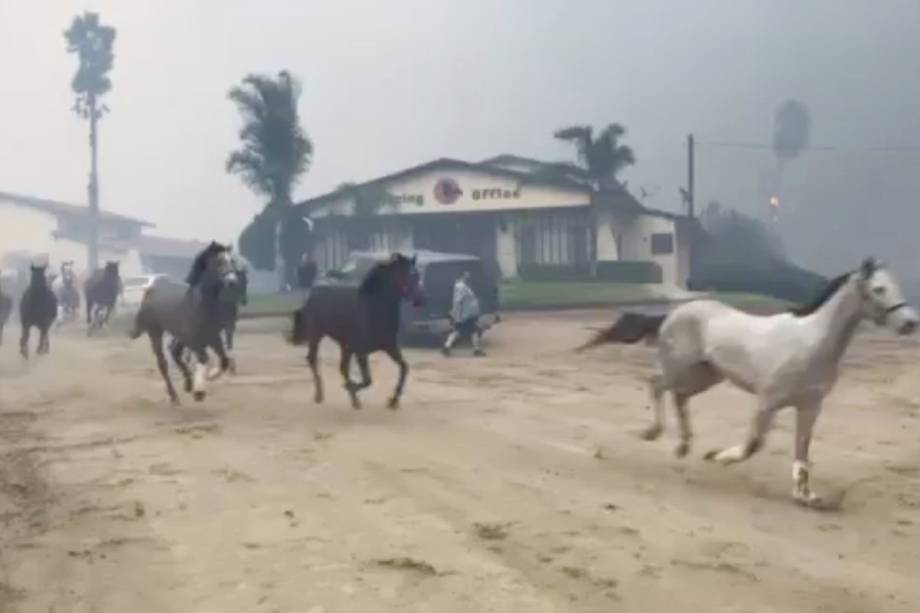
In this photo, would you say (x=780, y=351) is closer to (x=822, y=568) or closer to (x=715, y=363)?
(x=715, y=363)

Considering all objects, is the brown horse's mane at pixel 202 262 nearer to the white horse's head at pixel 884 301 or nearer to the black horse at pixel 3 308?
the white horse's head at pixel 884 301

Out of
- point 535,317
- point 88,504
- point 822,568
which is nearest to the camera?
point 822,568

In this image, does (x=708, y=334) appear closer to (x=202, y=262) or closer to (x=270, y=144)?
(x=202, y=262)

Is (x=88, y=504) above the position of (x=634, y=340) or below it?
below

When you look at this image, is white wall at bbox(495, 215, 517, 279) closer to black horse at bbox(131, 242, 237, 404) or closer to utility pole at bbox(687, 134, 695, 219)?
utility pole at bbox(687, 134, 695, 219)

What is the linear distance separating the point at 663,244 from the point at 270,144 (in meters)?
16.8

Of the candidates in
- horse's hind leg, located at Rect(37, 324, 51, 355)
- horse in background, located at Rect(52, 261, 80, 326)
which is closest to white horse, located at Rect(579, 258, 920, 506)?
horse's hind leg, located at Rect(37, 324, 51, 355)

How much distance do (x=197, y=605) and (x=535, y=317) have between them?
29.1 metres

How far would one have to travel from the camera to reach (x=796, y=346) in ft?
31.2

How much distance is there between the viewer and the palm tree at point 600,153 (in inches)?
2255

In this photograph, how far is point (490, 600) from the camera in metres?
6.56

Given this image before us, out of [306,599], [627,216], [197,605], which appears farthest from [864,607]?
[627,216]

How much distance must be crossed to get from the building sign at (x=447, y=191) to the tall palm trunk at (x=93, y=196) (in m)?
20.3

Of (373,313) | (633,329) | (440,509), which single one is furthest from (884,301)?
(373,313)
